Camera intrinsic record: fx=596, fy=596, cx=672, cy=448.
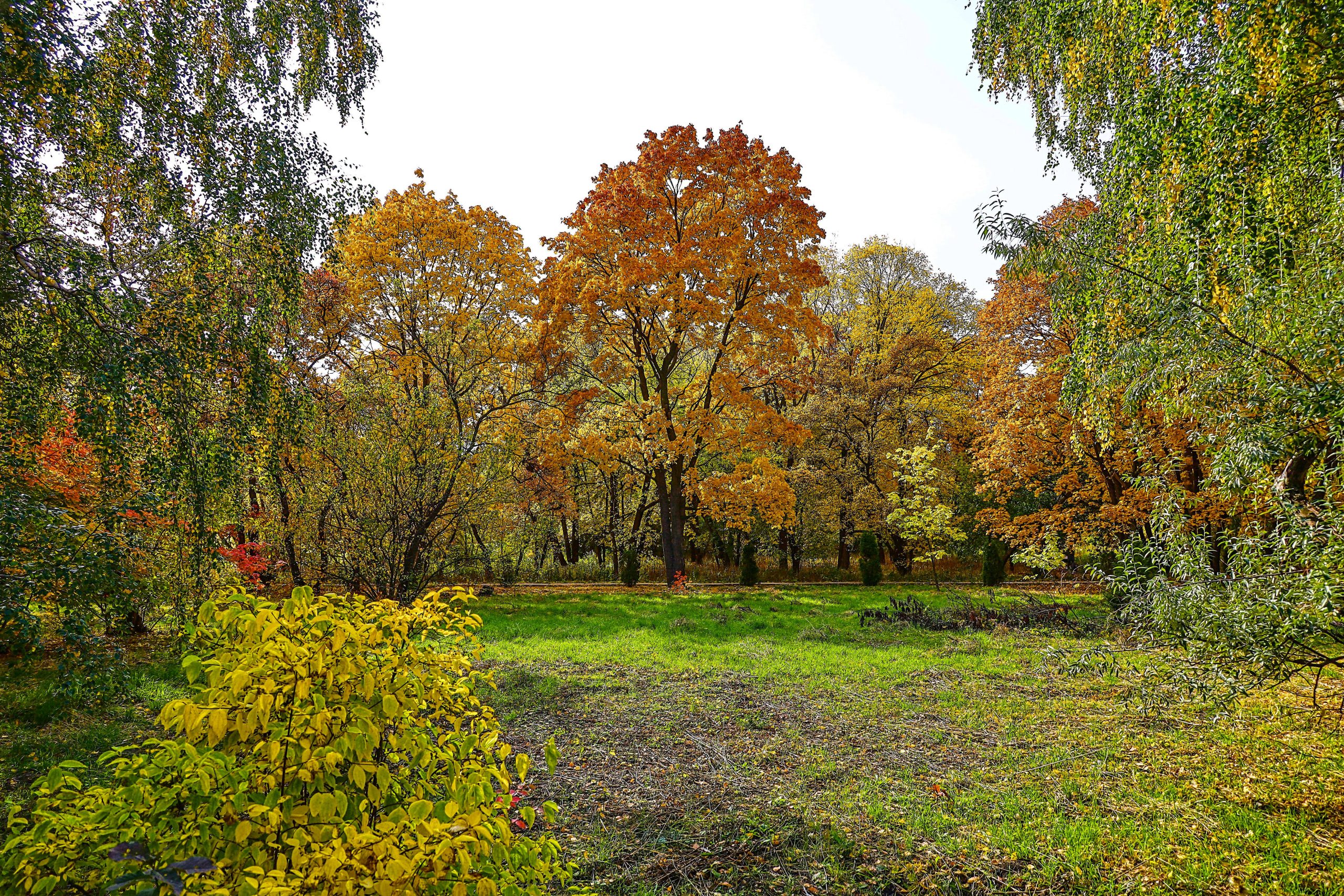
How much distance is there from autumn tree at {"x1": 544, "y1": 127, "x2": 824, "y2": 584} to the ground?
24.7ft

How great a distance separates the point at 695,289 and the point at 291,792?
14332 millimetres

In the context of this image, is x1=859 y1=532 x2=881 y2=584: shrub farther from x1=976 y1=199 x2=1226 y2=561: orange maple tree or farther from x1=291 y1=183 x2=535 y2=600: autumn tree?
x1=291 y1=183 x2=535 y2=600: autumn tree

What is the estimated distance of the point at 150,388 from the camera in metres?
4.24

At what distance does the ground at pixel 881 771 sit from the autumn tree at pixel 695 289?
7519mm

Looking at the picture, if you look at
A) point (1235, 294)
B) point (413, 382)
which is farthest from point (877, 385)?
point (1235, 294)

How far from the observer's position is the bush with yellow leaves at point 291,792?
1.43 meters

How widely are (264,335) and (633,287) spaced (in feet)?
34.7

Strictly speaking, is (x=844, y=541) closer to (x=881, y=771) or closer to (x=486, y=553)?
(x=486, y=553)

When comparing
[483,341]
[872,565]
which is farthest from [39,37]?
[872,565]

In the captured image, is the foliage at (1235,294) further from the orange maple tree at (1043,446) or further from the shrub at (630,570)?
the shrub at (630,570)

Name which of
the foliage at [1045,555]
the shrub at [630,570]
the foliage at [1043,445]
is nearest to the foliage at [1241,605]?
the foliage at [1045,555]

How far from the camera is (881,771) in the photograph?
186 inches

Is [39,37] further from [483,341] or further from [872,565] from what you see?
[872,565]

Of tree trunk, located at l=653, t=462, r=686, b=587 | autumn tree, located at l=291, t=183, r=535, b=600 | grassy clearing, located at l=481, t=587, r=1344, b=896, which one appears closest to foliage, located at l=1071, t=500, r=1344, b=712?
grassy clearing, located at l=481, t=587, r=1344, b=896
